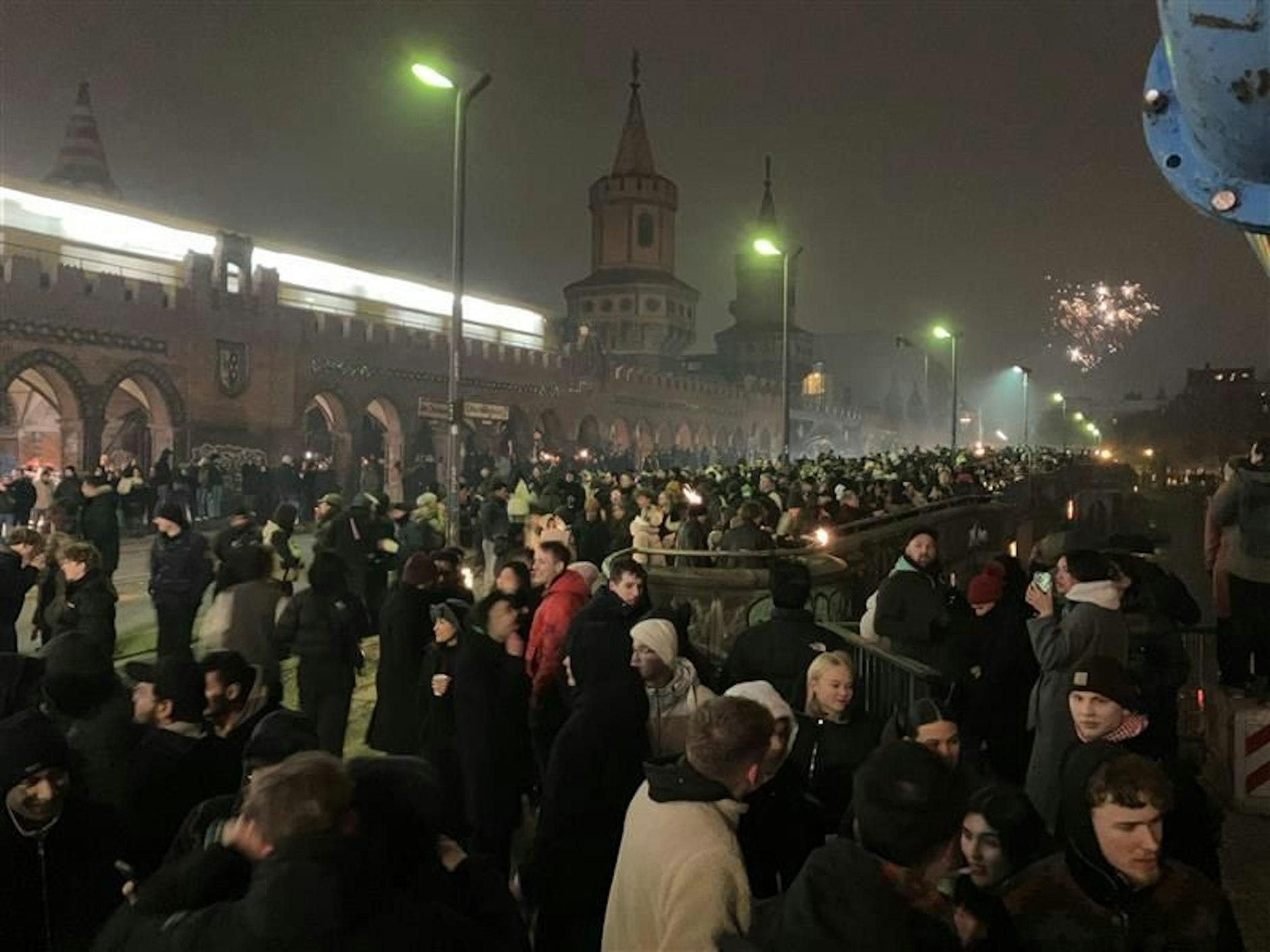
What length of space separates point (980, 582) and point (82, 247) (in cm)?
3816

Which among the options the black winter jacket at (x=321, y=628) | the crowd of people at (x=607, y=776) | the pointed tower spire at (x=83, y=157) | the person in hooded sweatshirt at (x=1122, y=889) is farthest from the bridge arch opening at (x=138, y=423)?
the pointed tower spire at (x=83, y=157)

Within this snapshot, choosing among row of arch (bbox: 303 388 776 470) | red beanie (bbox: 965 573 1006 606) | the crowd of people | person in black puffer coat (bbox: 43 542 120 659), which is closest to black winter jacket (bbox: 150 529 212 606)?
the crowd of people

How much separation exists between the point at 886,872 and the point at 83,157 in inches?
2983

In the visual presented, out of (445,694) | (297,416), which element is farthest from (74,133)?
(445,694)

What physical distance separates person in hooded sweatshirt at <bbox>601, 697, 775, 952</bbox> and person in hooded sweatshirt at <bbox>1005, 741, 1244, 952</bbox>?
0.77 m

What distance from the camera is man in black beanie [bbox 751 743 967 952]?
6.63 feet

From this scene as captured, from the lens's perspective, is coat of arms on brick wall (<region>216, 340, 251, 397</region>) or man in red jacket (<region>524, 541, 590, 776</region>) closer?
man in red jacket (<region>524, 541, 590, 776</region>)

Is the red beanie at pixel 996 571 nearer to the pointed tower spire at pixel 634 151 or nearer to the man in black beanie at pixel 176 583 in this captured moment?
the man in black beanie at pixel 176 583

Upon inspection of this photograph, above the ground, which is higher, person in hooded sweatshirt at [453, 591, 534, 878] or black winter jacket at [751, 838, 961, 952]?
black winter jacket at [751, 838, 961, 952]

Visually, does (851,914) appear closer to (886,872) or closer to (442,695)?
(886,872)

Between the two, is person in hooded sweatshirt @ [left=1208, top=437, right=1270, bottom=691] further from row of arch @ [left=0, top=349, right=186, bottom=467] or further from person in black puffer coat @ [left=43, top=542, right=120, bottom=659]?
row of arch @ [left=0, top=349, right=186, bottom=467]

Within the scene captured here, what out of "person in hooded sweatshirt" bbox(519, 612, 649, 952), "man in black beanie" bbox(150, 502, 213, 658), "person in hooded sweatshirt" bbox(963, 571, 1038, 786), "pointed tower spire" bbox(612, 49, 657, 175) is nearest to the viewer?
"person in hooded sweatshirt" bbox(519, 612, 649, 952)

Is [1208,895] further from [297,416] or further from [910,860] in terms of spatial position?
[297,416]

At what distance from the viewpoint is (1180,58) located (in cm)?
223
